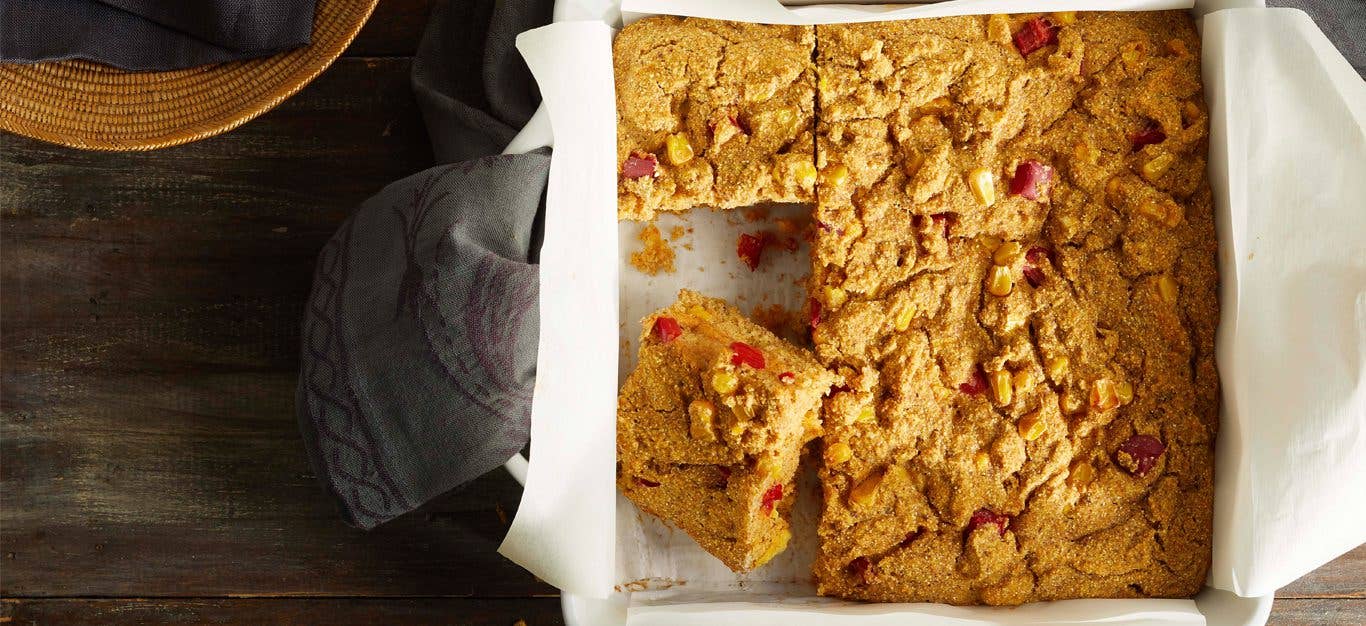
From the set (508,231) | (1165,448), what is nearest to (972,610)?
(1165,448)

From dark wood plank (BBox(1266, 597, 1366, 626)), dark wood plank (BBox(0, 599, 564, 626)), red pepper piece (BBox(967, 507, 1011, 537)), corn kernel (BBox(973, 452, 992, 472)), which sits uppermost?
corn kernel (BBox(973, 452, 992, 472))

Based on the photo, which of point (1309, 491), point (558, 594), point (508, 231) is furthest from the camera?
point (558, 594)

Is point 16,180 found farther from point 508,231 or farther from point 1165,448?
point 1165,448

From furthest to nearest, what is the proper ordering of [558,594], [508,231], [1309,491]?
1. [558,594]
2. [508,231]
3. [1309,491]

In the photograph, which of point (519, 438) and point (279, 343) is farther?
point (279, 343)

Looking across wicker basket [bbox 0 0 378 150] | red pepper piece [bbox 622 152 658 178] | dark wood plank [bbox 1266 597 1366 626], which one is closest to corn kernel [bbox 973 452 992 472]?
red pepper piece [bbox 622 152 658 178]

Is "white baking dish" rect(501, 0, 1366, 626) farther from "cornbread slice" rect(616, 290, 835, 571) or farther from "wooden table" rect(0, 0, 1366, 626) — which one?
"wooden table" rect(0, 0, 1366, 626)

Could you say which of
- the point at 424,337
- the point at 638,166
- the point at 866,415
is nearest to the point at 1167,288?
the point at 866,415
